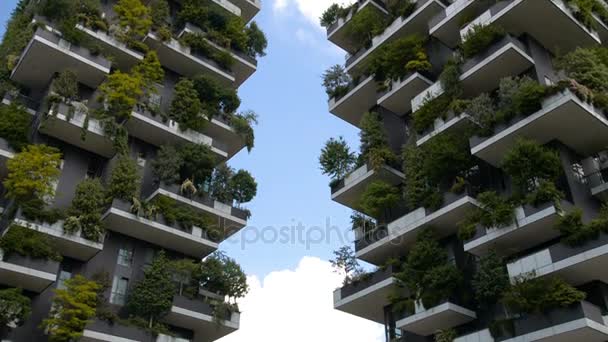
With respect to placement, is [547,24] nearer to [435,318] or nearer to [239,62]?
[435,318]

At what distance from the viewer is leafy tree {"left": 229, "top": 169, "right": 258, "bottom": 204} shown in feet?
126

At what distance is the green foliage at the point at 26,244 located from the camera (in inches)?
1125

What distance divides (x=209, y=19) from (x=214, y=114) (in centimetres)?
793

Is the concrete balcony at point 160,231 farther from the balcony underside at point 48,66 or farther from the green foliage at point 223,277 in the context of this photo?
the balcony underside at point 48,66

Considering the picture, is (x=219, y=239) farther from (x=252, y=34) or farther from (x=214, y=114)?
(x=252, y=34)

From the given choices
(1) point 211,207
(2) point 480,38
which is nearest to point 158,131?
(1) point 211,207

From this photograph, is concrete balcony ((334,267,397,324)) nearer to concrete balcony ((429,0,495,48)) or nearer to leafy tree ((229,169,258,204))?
leafy tree ((229,169,258,204))

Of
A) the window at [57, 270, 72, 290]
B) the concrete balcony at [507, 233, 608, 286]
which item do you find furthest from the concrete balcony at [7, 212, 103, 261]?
the concrete balcony at [507, 233, 608, 286]

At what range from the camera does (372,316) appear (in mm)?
35312

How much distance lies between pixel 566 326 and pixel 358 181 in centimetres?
1526

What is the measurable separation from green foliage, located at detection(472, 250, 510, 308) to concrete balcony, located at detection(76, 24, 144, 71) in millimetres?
24079

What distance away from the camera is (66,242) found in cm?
3075

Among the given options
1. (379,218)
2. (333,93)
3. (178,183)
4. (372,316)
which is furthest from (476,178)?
(178,183)

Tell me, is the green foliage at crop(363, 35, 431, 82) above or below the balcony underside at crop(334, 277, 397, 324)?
above
